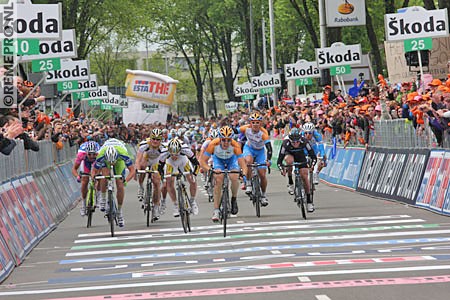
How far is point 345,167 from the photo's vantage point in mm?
31859

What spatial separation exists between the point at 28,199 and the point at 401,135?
8.42 m

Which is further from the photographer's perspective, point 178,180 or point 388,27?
point 388,27

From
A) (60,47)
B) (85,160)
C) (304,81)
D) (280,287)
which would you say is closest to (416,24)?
(85,160)

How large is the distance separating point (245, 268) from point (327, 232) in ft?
15.7

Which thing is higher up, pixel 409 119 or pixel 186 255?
pixel 409 119

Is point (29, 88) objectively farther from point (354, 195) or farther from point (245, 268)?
point (245, 268)

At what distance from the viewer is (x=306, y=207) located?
22688mm

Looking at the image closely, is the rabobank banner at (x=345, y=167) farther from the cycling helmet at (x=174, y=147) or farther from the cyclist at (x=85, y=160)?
the cycling helmet at (x=174, y=147)

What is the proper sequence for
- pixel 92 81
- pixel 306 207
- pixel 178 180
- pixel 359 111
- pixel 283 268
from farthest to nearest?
pixel 92 81
pixel 359 111
pixel 306 207
pixel 178 180
pixel 283 268

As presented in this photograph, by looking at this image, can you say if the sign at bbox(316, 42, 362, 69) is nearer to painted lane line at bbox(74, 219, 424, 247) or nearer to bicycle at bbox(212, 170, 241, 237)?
bicycle at bbox(212, 170, 241, 237)

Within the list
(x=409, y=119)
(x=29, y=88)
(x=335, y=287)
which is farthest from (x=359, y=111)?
(x=335, y=287)

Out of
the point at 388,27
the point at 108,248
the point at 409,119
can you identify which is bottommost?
the point at 108,248

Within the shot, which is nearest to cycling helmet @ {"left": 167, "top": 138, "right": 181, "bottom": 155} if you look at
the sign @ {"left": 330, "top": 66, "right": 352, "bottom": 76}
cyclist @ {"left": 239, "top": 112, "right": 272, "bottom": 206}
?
cyclist @ {"left": 239, "top": 112, "right": 272, "bottom": 206}

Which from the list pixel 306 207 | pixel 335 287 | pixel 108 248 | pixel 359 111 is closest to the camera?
pixel 335 287
